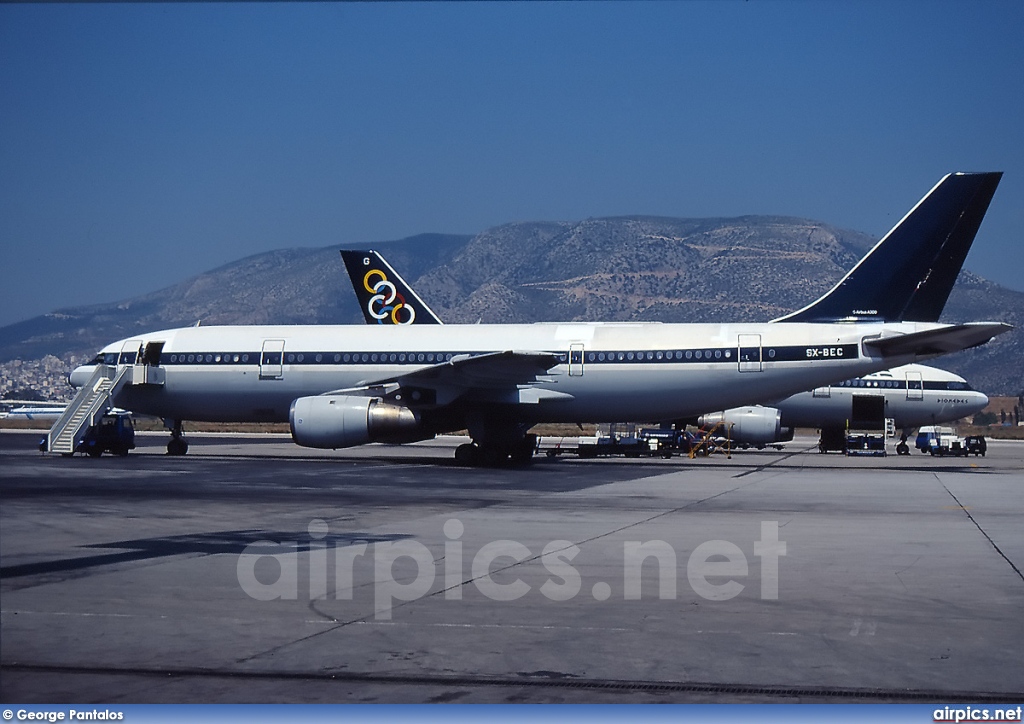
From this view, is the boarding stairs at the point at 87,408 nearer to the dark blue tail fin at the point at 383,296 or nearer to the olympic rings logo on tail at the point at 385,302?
the dark blue tail fin at the point at 383,296

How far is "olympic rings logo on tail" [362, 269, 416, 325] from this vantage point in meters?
45.8

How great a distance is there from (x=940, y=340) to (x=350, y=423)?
14.6 m

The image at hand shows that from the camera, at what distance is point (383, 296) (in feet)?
151

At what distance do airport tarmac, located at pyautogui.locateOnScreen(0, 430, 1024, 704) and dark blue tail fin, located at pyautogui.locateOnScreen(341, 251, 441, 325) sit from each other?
27.5 meters

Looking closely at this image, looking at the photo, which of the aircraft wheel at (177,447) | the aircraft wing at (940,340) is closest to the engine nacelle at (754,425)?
the aircraft wing at (940,340)

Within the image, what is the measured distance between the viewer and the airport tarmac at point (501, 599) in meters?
6.09

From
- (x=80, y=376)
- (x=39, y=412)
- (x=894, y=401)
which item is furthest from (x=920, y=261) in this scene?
(x=39, y=412)

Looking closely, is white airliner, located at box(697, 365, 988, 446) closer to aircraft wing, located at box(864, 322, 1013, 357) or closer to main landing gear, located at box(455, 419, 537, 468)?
main landing gear, located at box(455, 419, 537, 468)

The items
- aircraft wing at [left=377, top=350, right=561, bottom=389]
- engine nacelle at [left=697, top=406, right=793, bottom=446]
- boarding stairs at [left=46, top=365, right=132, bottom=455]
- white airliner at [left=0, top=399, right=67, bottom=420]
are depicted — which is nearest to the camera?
aircraft wing at [left=377, top=350, right=561, bottom=389]

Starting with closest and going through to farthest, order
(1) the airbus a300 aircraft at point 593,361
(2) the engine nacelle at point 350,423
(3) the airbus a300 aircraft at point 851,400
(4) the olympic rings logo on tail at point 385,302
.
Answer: (2) the engine nacelle at point 350,423
(1) the airbus a300 aircraft at point 593,361
(3) the airbus a300 aircraft at point 851,400
(4) the olympic rings logo on tail at point 385,302

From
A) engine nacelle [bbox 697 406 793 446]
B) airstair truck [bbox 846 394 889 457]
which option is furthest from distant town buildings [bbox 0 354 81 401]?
airstair truck [bbox 846 394 889 457]

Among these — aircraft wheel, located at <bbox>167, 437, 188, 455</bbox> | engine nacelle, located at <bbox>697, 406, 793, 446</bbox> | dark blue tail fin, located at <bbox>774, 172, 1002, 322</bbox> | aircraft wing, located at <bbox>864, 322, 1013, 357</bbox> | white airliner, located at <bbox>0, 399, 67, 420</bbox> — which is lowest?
aircraft wheel, located at <bbox>167, 437, 188, 455</bbox>

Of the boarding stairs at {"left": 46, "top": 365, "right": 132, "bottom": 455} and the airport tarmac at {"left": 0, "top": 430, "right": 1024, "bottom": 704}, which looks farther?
the boarding stairs at {"left": 46, "top": 365, "right": 132, "bottom": 455}

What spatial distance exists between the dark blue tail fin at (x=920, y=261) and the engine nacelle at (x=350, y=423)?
1173 centimetres
